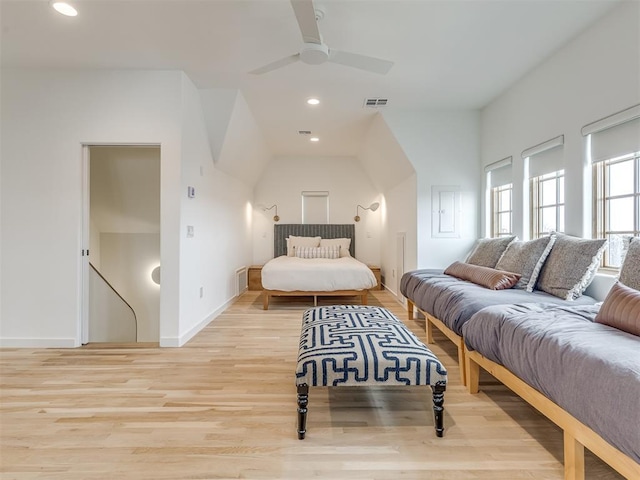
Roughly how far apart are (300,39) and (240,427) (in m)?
2.71

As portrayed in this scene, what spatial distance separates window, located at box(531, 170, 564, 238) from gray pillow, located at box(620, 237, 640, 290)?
1026 mm

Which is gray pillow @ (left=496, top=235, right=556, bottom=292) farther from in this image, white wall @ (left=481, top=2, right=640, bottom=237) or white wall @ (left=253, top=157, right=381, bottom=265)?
white wall @ (left=253, top=157, right=381, bottom=265)

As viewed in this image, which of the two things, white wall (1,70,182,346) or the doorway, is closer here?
white wall (1,70,182,346)

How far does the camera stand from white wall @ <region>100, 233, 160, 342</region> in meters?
4.56

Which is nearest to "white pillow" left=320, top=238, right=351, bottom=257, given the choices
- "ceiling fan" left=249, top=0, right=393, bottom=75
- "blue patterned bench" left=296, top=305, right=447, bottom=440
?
"ceiling fan" left=249, top=0, right=393, bottom=75

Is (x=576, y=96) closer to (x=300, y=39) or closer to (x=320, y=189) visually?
(x=300, y=39)

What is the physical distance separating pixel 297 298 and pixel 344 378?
11.9 feet

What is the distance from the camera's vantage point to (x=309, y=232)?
6199mm

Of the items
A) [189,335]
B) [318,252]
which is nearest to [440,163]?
[318,252]

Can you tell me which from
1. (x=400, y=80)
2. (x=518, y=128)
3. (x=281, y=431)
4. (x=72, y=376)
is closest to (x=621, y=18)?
(x=518, y=128)

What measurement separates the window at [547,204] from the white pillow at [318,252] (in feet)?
10.3

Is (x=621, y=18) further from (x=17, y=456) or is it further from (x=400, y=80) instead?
(x=17, y=456)

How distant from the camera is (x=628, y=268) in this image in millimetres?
1754

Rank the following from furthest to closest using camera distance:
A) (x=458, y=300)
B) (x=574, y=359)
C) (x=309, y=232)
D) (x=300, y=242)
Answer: (x=309, y=232) < (x=300, y=242) < (x=458, y=300) < (x=574, y=359)
